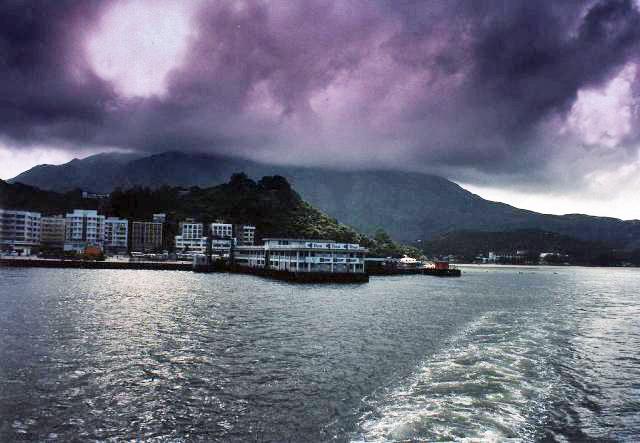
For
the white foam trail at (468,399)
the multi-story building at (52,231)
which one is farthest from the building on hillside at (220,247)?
the white foam trail at (468,399)

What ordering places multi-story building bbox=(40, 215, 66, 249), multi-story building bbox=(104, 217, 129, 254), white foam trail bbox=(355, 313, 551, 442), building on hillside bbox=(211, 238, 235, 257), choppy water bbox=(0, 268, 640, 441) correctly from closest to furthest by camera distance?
white foam trail bbox=(355, 313, 551, 442), choppy water bbox=(0, 268, 640, 441), building on hillside bbox=(211, 238, 235, 257), multi-story building bbox=(40, 215, 66, 249), multi-story building bbox=(104, 217, 129, 254)

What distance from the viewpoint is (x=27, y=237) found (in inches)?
6580

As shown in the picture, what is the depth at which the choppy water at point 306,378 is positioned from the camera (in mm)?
17172

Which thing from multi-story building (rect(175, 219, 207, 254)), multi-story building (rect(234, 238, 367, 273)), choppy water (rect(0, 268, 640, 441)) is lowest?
choppy water (rect(0, 268, 640, 441))

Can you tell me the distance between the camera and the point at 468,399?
20.0 metres

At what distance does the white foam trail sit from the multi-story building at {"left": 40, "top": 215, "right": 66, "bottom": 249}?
184 meters

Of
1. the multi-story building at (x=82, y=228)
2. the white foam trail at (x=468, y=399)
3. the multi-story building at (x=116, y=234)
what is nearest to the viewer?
the white foam trail at (x=468, y=399)

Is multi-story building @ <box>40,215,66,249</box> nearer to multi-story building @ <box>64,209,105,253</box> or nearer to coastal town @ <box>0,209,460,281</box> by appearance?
coastal town @ <box>0,209,460,281</box>

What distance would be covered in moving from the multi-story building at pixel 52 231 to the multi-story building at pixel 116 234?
16.6 meters

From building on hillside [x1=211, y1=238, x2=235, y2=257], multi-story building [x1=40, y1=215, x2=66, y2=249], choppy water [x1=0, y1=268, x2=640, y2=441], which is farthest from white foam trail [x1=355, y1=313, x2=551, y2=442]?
multi-story building [x1=40, y1=215, x2=66, y2=249]

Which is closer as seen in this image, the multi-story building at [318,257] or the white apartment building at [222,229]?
the multi-story building at [318,257]

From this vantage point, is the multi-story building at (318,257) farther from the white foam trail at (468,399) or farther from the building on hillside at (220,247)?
the white foam trail at (468,399)

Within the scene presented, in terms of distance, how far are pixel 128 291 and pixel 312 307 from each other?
102ft

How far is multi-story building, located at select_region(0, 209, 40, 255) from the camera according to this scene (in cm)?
15900
